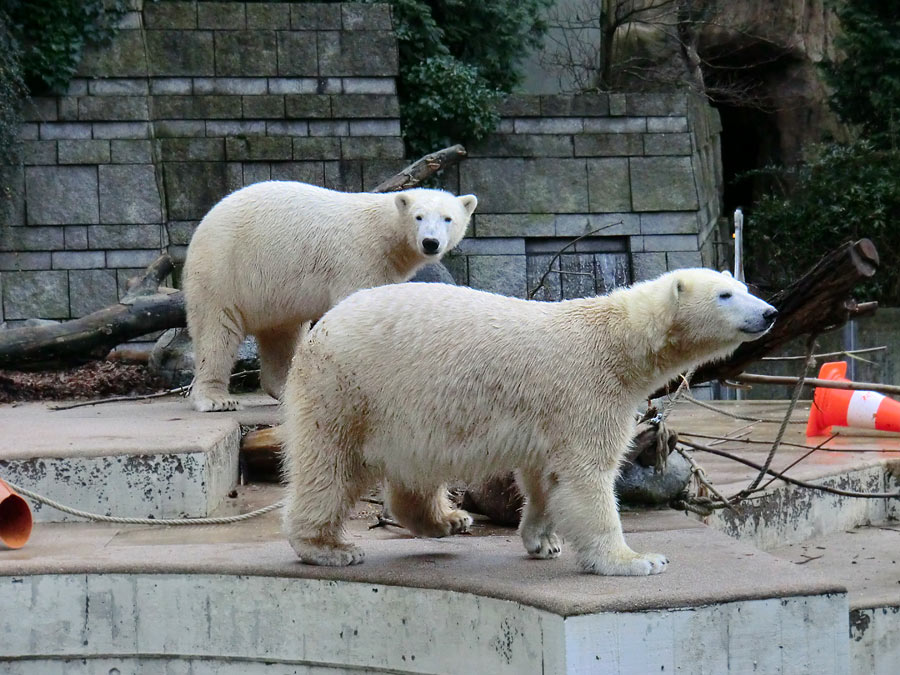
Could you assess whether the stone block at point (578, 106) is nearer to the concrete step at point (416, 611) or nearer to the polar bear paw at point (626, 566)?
the concrete step at point (416, 611)

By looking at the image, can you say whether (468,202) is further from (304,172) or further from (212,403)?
(304,172)

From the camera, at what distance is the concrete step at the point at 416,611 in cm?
289

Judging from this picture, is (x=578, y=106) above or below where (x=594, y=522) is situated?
above

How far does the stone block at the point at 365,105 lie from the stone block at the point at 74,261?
2.32 m

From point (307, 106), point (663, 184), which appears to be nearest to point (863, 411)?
point (663, 184)

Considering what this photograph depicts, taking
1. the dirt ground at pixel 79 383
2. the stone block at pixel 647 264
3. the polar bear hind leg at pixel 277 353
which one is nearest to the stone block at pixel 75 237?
the dirt ground at pixel 79 383

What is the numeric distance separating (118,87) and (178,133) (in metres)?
0.61

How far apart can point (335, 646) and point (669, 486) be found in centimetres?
151

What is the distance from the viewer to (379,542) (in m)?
3.85

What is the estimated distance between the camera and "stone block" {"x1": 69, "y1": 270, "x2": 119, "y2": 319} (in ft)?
30.0

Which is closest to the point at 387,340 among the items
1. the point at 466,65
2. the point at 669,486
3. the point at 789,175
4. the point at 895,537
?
the point at 669,486

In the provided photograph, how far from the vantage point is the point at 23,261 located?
30.0 ft

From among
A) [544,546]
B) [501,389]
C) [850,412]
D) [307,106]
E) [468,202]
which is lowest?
[850,412]

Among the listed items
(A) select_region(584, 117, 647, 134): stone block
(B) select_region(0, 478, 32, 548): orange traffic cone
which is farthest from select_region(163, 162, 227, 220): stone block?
(B) select_region(0, 478, 32, 548): orange traffic cone
